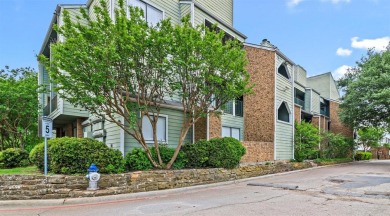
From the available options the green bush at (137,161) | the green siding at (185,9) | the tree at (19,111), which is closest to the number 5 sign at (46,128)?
the green bush at (137,161)

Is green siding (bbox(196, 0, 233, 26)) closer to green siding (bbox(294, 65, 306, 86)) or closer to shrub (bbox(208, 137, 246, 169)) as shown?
shrub (bbox(208, 137, 246, 169))

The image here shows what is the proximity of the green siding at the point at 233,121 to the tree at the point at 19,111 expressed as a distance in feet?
37.4

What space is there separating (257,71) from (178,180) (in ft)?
35.0

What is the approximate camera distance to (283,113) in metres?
22.4

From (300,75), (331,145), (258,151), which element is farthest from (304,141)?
(300,75)

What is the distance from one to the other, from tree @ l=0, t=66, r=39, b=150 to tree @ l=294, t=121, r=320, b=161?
1731 centimetres

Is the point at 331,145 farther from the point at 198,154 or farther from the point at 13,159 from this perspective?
the point at 13,159

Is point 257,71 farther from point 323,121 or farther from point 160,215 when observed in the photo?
point 323,121

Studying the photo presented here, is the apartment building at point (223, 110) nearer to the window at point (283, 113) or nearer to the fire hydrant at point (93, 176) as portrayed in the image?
the window at point (283, 113)

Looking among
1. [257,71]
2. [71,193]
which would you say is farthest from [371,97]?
[71,193]

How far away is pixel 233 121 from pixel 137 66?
902 cm

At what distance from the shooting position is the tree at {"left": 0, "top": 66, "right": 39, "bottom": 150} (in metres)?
18.2

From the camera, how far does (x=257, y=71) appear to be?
19.8m

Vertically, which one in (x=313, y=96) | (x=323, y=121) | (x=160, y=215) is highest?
(x=313, y=96)
